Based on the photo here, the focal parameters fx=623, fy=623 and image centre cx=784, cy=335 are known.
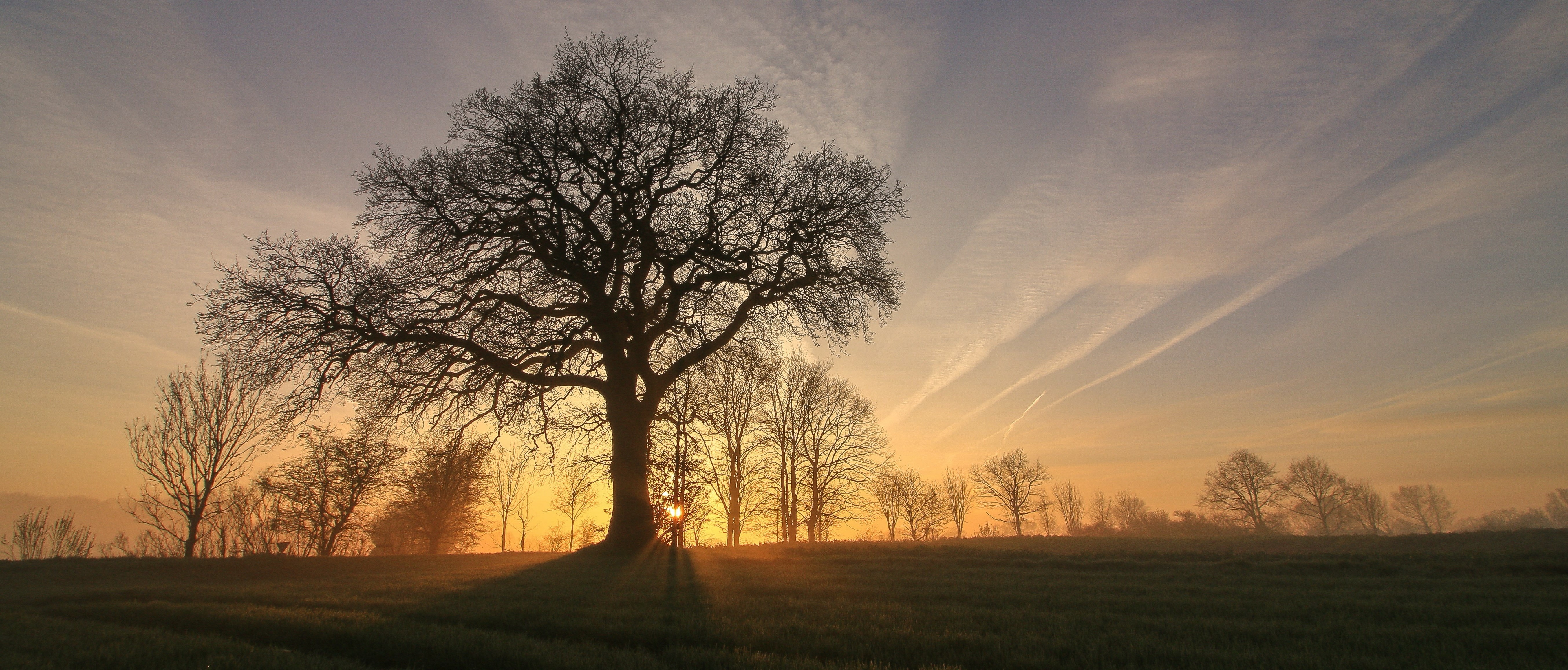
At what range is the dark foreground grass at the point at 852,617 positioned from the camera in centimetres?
473

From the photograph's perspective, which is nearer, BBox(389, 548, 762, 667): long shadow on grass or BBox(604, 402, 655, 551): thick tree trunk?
BBox(389, 548, 762, 667): long shadow on grass

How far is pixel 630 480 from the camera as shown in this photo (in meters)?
16.0

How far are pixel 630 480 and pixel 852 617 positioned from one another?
10.8 meters

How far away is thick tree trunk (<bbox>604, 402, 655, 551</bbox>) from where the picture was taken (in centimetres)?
1582

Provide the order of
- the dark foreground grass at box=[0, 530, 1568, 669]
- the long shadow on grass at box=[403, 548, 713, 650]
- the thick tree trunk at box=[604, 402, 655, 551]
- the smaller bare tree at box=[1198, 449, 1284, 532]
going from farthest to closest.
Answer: the smaller bare tree at box=[1198, 449, 1284, 532] → the thick tree trunk at box=[604, 402, 655, 551] → the long shadow on grass at box=[403, 548, 713, 650] → the dark foreground grass at box=[0, 530, 1568, 669]

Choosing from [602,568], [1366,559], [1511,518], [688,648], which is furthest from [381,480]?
[1511,518]

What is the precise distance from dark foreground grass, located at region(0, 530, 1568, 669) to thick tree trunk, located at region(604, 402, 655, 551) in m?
2.89

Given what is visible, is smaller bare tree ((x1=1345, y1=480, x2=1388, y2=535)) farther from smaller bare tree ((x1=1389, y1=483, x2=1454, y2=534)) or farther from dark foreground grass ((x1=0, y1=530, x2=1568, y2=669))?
dark foreground grass ((x1=0, y1=530, x2=1568, y2=669))

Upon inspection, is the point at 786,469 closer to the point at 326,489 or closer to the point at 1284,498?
the point at 326,489

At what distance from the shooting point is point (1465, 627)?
549 centimetres

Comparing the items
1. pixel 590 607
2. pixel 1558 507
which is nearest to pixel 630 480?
pixel 590 607

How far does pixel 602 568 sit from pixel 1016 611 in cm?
840

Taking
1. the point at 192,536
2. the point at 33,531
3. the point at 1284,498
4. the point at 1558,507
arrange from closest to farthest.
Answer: the point at 192,536 → the point at 33,531 → the point at 1284,498 → the point at 1558,507

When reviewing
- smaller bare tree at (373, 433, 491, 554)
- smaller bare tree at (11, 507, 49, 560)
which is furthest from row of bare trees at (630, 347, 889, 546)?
smaller bare tree at (11, 507, 49, 560)
